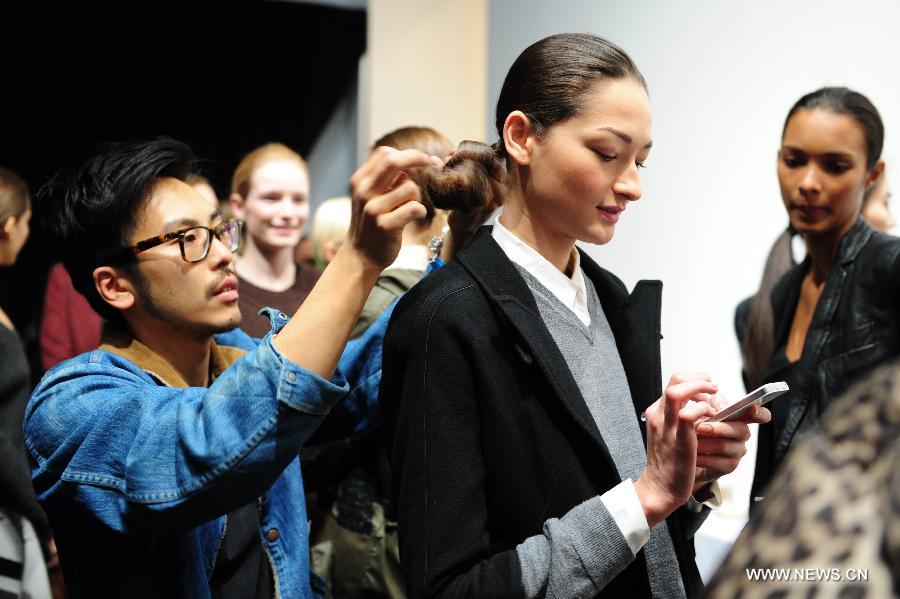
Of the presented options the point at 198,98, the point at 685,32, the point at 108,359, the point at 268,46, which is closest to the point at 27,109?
the point at 198,98

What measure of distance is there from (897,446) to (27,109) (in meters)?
6.48

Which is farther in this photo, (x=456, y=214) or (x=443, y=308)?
(x=456, y=214)

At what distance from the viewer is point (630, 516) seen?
1115mm

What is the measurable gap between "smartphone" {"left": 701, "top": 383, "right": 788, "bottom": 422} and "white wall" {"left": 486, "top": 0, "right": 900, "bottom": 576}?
199 centimetres

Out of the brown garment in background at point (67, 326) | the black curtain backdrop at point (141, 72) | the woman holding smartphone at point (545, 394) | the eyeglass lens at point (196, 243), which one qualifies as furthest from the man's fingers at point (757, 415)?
the black curtain backdrop at point (141, 72)

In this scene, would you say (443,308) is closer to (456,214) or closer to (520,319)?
(520,319)

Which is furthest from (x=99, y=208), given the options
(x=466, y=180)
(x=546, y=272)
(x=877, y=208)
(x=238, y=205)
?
(x=877, y=208)

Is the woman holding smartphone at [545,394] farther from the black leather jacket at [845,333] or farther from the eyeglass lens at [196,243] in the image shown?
the black leather jacket at [845,333]

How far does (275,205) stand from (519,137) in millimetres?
2029

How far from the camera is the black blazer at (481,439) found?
Answer: 116 cm

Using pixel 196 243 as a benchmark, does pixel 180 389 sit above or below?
below

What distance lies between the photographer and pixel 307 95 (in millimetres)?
6660

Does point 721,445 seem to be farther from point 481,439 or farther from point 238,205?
point 238,205

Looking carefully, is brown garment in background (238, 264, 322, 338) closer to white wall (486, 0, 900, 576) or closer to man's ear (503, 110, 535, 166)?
white wall (486, 0, 900, 576)
